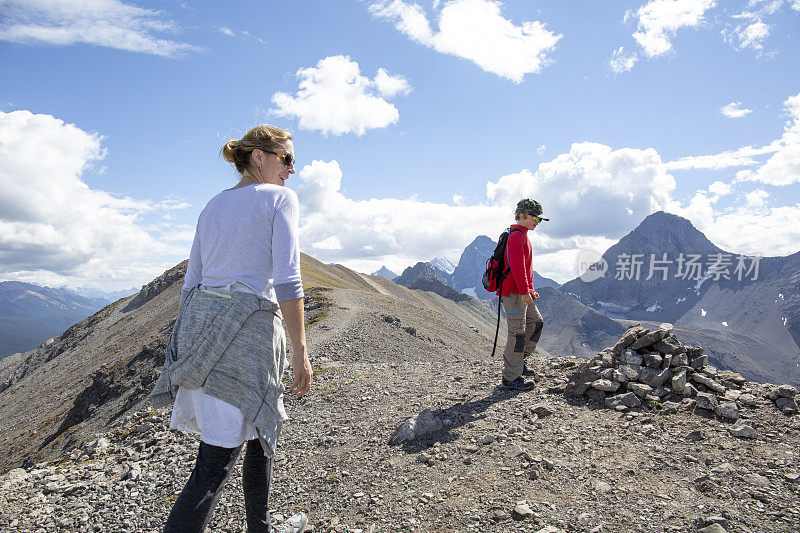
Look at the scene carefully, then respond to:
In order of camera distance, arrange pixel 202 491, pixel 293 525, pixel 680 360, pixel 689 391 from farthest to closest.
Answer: pixel 680 360 < pixel 689 391 < pixel 293 525 < pixel 202 491

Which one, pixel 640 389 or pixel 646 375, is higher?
pixel 646 375

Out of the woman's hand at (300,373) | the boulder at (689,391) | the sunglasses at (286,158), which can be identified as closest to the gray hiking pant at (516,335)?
the boulder at (689,391)

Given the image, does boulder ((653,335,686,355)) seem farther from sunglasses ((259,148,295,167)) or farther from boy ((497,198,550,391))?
sunglasses ((259,148,295,167))

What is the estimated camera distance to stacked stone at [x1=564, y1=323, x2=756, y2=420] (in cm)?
721

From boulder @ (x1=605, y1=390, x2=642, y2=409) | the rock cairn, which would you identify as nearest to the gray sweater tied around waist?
boulder @ (x1=605, y1=390, x2=642, y2=409)

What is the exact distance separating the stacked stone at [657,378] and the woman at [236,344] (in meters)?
6.52

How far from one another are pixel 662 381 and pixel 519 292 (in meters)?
2.99

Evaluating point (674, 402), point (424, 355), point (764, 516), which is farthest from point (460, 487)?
point (424, 355)

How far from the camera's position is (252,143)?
3.52 metres

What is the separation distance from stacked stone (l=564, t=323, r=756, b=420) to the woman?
21.4 feet

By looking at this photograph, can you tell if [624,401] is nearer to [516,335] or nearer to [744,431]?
[744,431]

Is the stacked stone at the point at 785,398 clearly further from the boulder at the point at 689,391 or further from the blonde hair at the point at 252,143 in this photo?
the blonde hair at the point at 252,143

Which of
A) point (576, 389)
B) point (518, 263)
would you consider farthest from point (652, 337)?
point (518, 263)

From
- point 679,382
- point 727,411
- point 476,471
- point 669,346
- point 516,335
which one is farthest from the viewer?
point 516,335
